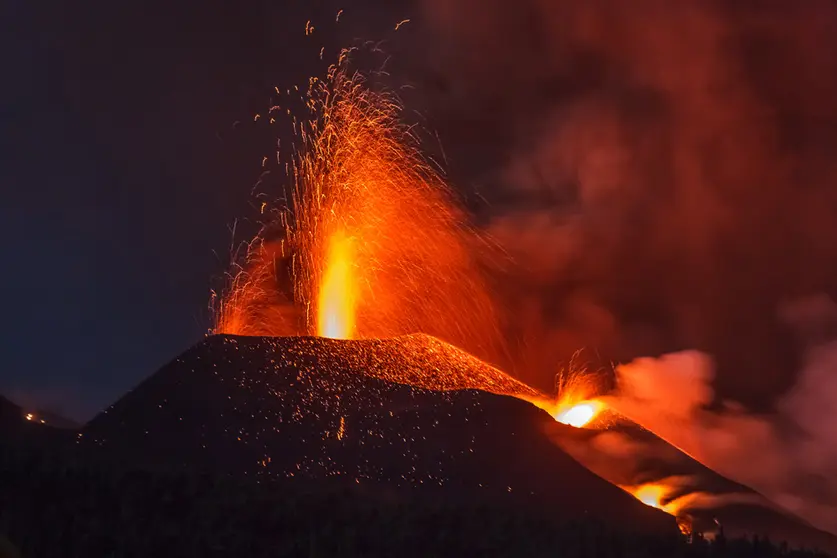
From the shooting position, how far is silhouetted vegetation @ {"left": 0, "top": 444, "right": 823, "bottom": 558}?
9.86 meters

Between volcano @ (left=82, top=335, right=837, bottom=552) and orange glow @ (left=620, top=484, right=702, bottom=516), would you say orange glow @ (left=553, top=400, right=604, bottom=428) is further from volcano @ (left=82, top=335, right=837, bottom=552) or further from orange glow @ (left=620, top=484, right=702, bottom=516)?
orange glow @ (left=620, top=484, right=702, bottom=516)

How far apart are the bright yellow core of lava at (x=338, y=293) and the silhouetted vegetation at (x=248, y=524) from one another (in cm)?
1166

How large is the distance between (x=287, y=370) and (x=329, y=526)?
6.16 metres

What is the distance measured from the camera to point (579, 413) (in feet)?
64.0

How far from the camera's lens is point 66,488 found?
11.2m

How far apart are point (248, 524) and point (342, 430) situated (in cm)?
441

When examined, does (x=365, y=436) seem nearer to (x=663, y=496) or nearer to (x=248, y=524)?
(x=248, y=524)

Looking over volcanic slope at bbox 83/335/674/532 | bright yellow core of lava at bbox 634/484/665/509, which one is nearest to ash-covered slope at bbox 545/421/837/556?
bright yellow core of lava at bbox 634/484/665/509

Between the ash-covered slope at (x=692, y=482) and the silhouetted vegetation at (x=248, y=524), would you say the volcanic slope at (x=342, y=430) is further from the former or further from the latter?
the silhouetted vegetation at (x=248, y=524)

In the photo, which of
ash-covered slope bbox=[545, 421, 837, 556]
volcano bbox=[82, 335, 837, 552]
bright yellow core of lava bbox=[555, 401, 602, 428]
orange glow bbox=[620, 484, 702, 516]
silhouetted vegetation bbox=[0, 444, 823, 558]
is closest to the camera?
silhouetted vegetation bbox=[0, 444, 823, 558]

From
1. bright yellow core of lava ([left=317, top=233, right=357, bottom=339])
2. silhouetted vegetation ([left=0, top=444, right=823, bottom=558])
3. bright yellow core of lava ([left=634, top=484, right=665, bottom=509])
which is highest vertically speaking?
bright yellow core of lava ([left=317, top=233, right=357, bottom=339])

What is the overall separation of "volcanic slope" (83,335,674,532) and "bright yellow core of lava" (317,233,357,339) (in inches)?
243

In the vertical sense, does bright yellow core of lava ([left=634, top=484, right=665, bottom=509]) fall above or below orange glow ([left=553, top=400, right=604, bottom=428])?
below

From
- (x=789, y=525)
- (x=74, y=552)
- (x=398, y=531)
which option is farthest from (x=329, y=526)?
(x=789, y=525)
